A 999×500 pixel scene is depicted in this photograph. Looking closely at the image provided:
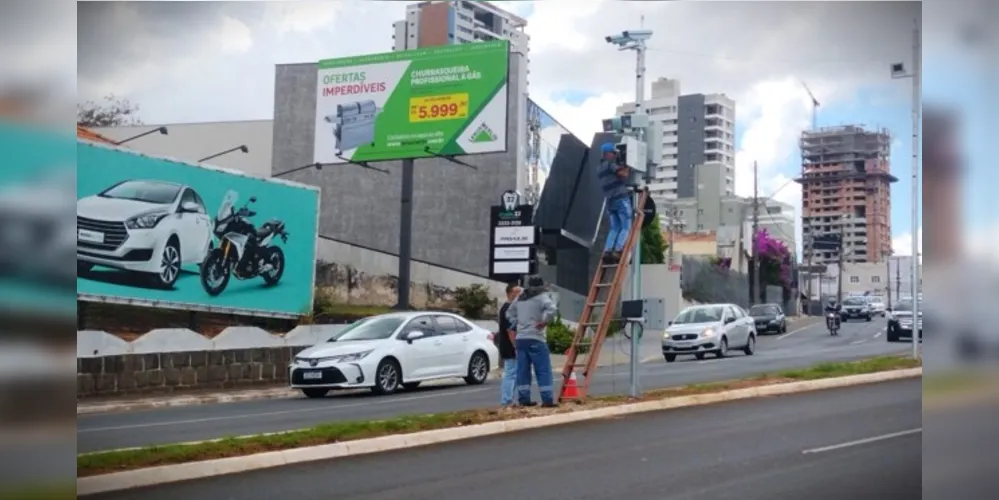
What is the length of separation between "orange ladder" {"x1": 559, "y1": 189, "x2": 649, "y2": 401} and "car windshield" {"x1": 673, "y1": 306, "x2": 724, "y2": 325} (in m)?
1.03

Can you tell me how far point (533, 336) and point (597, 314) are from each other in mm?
1465

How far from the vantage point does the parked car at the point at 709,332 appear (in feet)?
41.0

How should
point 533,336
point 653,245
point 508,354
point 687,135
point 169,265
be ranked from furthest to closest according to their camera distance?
1. point 169,265
2. point 653,245
3. point 687,135
4. point 508,354
5. point 533,336

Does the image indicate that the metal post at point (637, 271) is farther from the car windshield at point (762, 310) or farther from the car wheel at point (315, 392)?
the car wheel at point (315, 392)

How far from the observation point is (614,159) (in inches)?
454

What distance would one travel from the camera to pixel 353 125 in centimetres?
1758

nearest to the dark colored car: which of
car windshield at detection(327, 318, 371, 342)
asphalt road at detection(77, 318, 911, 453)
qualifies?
asphalt road at detection(77, 318, 911, 453)

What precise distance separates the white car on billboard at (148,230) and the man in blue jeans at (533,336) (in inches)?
216

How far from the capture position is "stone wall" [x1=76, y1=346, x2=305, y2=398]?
506 inches

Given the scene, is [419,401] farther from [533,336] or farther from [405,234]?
[405,234]

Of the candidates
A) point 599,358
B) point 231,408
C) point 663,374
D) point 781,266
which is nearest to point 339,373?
point 231,408

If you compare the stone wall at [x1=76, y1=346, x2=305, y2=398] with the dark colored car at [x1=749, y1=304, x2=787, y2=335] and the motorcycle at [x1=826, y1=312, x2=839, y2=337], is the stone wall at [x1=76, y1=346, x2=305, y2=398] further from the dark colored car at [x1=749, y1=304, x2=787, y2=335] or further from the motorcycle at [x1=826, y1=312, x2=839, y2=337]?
the motorcycle at [x1=826, y1=312, x2=839, y2=337]

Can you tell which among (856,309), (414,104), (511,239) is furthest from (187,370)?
(856,309)

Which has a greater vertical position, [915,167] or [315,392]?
[915,167]
